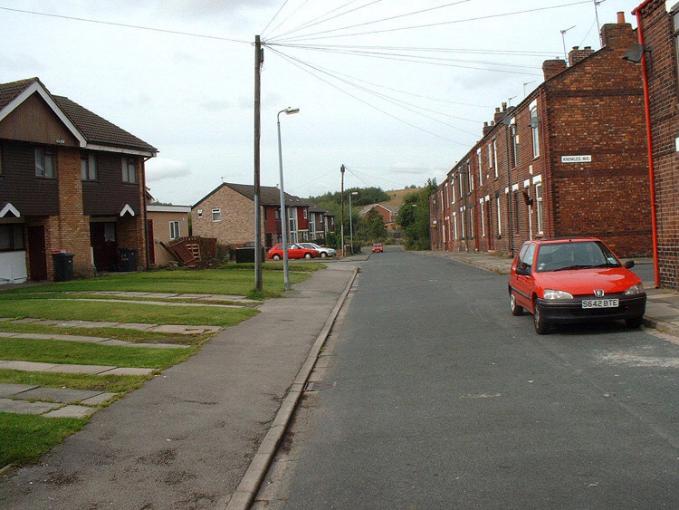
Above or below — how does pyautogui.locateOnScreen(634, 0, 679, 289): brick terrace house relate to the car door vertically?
above

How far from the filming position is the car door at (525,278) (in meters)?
11.2

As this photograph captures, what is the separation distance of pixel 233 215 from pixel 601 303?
58.6 metres

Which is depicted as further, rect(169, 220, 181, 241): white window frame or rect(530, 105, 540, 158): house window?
rect(169, 220, 181, 241): white window frame

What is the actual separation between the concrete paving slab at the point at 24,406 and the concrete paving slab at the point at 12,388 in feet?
0.97

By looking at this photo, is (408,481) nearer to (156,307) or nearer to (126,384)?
(126,384)

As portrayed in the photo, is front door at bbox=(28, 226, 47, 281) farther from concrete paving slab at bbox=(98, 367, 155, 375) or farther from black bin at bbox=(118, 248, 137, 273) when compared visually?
concrete paving slab at bbox=(98, 367, 155, 375)

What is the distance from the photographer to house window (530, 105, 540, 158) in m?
26.5

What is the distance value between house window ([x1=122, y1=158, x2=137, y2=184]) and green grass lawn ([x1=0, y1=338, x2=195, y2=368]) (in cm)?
1991

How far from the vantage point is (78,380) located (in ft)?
26.2

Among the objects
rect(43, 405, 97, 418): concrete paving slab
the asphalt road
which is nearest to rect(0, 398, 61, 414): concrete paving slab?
rect(43, 405, 97, 418): concrete paving slab

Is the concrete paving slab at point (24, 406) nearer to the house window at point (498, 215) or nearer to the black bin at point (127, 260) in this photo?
the black bin at point (127, 260)

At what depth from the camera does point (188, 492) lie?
15.3 ft

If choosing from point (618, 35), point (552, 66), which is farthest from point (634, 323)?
point (552, 66)

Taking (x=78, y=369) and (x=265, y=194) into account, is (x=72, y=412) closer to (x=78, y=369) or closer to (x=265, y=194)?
(x=78, y=369)
